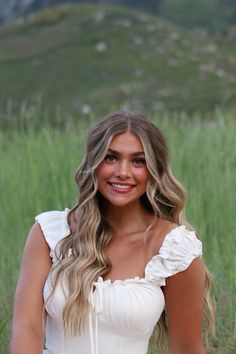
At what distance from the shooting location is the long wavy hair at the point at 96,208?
3.11 metres

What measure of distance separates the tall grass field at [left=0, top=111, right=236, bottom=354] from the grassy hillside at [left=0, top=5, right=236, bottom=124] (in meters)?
6.76

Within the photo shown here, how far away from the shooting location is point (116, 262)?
318cm

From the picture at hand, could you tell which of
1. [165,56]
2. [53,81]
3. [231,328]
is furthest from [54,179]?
[165,56]

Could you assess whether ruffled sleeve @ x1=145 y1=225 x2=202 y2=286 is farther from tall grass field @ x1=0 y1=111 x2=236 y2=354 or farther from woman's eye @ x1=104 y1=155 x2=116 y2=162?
tall grass field @ x1=0 y1=111 x2=236 y2=354

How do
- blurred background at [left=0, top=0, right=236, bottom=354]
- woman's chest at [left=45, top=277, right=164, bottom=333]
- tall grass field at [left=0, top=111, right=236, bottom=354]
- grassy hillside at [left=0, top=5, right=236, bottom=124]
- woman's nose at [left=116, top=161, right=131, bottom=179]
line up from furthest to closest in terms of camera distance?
1. grassy hillside at [left=0, top=5, right=236, bottom=124]
2. blurred background at [left=0, top=0, right=236, bottom=354]
3. tall grass field at [left=0, top=111, right=236, bottom=354]
4. woman's nose at [left=116, top=161, right=131, bottom=179]
5. woman's chest at [left=45, top=277, right=164, bottom=333]

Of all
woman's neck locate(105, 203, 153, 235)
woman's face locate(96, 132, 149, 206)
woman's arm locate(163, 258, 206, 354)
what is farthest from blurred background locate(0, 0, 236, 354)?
woman's face locate(96, 132, 149, 206)

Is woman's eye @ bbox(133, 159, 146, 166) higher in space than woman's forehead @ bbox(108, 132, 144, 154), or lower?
lower

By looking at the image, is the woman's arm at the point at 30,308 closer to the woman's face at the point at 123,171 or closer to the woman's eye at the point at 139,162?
the woman's face at the point at 123,171

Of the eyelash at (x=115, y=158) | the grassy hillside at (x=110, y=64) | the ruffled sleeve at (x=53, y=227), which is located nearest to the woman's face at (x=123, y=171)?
the eyelash at (x=115, y=158)

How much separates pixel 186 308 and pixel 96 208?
40 centimetres

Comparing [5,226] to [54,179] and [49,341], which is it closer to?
[54,179]

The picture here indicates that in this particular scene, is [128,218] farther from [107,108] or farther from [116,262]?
[107,108]

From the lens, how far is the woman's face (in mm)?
3209

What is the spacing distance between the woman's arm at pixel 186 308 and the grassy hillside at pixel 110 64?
11.4 metres
